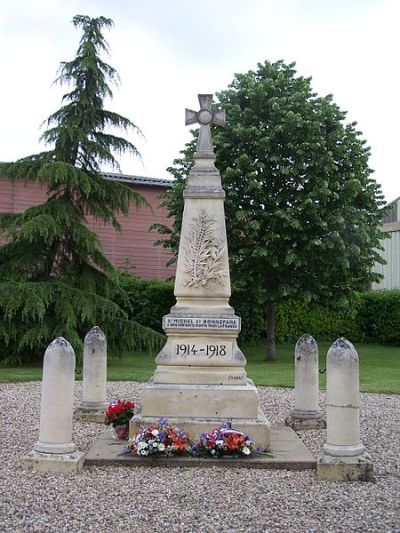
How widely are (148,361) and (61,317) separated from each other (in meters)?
4.22

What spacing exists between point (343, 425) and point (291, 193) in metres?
13.2

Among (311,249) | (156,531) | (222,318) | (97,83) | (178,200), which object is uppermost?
(97,83)

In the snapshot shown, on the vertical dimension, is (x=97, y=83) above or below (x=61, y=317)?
above

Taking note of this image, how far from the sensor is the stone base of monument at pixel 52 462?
6926 mm

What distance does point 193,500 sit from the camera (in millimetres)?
6008

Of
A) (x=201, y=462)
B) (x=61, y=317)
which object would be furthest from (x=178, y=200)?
(x=201, y=462)

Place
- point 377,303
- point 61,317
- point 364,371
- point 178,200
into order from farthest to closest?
1. point 377,303
2. point 178,200
3. point 364,371
4. point 61,317

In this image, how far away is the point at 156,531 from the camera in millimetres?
5156

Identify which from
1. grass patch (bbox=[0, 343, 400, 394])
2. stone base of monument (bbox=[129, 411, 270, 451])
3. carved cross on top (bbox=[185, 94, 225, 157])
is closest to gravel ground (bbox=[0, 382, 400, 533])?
stone base of monument (bbox=[129, 411, 270, 451])

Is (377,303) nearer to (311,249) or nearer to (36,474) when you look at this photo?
(311,249)

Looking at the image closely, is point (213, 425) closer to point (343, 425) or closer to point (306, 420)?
point (343, 425)

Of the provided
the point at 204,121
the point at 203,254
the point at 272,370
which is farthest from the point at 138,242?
the point at 203,254

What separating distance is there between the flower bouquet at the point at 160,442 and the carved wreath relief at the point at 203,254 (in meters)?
1.90

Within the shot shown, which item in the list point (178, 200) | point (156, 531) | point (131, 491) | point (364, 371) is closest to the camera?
point (156, 531)
